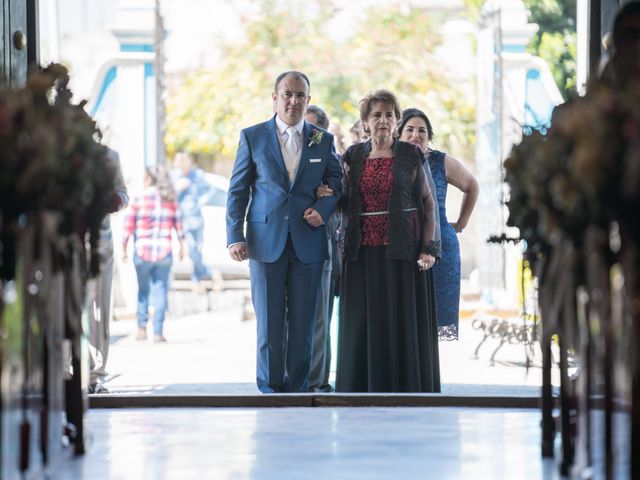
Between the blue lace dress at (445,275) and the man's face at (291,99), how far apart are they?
2.48ft

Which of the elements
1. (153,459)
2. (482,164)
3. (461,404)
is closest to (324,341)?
(461,404)

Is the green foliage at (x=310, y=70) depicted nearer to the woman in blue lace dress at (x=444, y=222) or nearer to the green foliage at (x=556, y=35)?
the green foliage at (x=556, y=35)

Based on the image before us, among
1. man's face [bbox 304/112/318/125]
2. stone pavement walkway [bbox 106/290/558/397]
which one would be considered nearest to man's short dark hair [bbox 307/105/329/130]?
man's face [bbox 304/112/318/125]

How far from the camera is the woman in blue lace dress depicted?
7.11 metres

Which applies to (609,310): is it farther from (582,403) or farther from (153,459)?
(153,459)

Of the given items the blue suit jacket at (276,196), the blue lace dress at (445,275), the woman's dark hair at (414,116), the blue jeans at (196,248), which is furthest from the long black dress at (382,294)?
the blue jeans at (196,248)

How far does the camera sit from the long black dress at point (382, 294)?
6699 millimetres

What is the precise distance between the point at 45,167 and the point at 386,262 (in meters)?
3.58

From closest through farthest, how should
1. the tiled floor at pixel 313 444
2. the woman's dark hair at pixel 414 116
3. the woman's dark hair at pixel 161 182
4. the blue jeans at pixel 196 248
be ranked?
the tiled floor at pixel 313 444 → the woman's dark hair at pixel 414 116 → the woman's dark hair at pixel 161 182 → the blue jeans at pixel 196 248

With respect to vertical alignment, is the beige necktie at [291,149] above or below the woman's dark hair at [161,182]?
below

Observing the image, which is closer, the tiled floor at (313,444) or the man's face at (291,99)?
the tiled floor at (313,444)

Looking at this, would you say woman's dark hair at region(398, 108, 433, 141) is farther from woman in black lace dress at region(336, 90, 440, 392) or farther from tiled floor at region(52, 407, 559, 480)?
tiled floor at region(52, 407, 559, 480)

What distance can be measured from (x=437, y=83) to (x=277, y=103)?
11803mm

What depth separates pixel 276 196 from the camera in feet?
22.4
